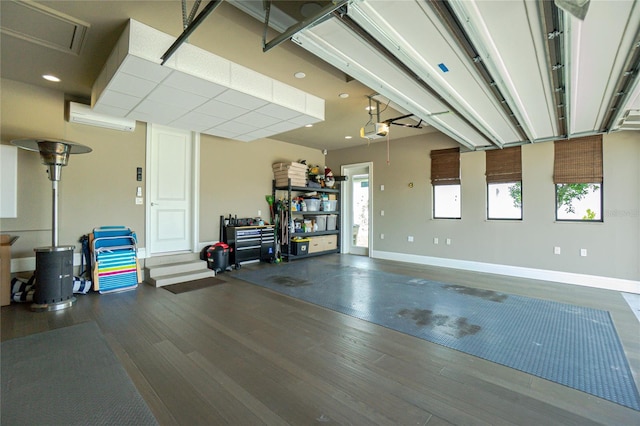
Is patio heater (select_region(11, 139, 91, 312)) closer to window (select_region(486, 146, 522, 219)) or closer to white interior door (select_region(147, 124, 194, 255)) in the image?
Result: white interior door (select_region(147, 124, 194, 255))

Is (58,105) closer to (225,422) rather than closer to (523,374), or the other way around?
(225,422)

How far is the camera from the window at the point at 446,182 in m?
5.88

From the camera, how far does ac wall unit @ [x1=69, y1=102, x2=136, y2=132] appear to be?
4.01 meters

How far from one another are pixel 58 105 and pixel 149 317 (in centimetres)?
346

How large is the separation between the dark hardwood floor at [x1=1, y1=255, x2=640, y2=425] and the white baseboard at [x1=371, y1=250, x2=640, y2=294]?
3.83ft

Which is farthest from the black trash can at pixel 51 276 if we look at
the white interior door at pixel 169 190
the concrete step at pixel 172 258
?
the white interior door at pixel 169 190

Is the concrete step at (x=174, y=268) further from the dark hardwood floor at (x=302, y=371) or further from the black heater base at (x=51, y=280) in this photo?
the black heater base at (x=51, y=280)

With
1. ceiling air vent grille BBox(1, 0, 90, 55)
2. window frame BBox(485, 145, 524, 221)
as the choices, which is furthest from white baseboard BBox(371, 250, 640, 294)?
ceiling air vent grille BBox(1, 0, 90, 55)

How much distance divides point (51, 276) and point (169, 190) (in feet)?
7.42

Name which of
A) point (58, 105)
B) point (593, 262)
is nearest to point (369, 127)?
point (593, 262)

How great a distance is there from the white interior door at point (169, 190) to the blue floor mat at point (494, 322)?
62.0 inches

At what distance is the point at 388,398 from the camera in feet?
5.85

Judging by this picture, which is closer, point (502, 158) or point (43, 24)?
point (43, 24)

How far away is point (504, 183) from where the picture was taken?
5.41 metres
